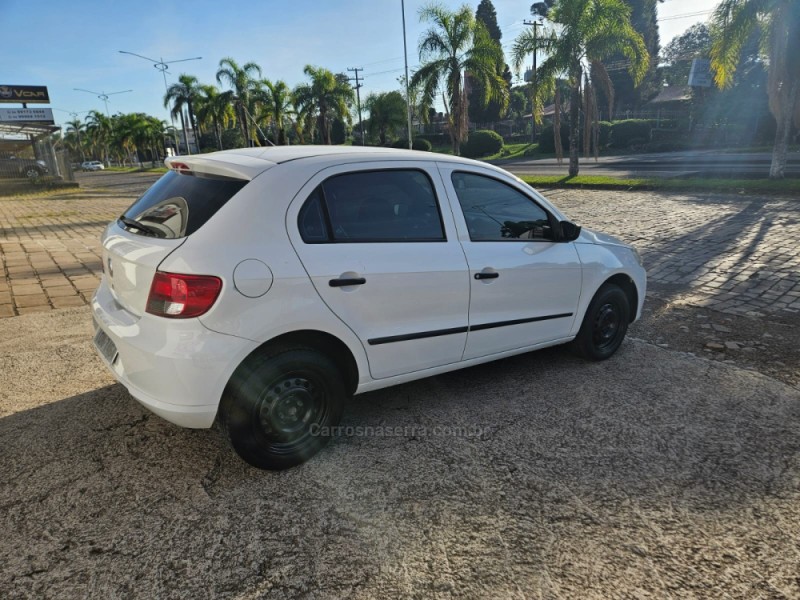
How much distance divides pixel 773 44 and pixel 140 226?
17064mm

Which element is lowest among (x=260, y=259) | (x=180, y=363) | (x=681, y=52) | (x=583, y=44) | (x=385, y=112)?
(x=180, y=363)

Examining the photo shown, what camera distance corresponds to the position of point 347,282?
2.76 m

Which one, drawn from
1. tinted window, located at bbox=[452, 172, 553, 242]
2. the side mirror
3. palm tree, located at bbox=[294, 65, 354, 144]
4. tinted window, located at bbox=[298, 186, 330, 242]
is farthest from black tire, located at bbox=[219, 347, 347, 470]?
palm tree, located at bbox=[294, 65, 354, 144]

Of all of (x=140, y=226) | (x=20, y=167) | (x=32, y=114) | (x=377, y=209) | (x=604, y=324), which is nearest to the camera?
(x=140, y=226)

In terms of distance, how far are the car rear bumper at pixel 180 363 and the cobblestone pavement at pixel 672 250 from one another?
4089 millimetres

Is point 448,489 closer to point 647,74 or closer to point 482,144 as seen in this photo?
point 482,144

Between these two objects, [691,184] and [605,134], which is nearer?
[691,184]

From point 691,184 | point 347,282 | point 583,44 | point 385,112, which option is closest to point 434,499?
point 347,282

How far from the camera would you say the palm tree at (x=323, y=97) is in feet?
132

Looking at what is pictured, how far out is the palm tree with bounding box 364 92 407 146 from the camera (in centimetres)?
4938

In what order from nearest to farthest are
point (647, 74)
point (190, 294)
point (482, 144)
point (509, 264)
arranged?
1. point (190, 294)
2. point (509, 264)
3. point (482, 144)
4. point (647, 74)

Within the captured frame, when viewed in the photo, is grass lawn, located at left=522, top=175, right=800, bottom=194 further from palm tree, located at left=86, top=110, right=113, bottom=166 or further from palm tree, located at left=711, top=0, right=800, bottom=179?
palm tree, located at left=86, top=110, right=113, bottom=166

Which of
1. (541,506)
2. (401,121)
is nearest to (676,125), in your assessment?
(401,121)

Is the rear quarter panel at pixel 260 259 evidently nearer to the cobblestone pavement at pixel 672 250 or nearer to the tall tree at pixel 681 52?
the cobblestone pavement at pixel 672 250
